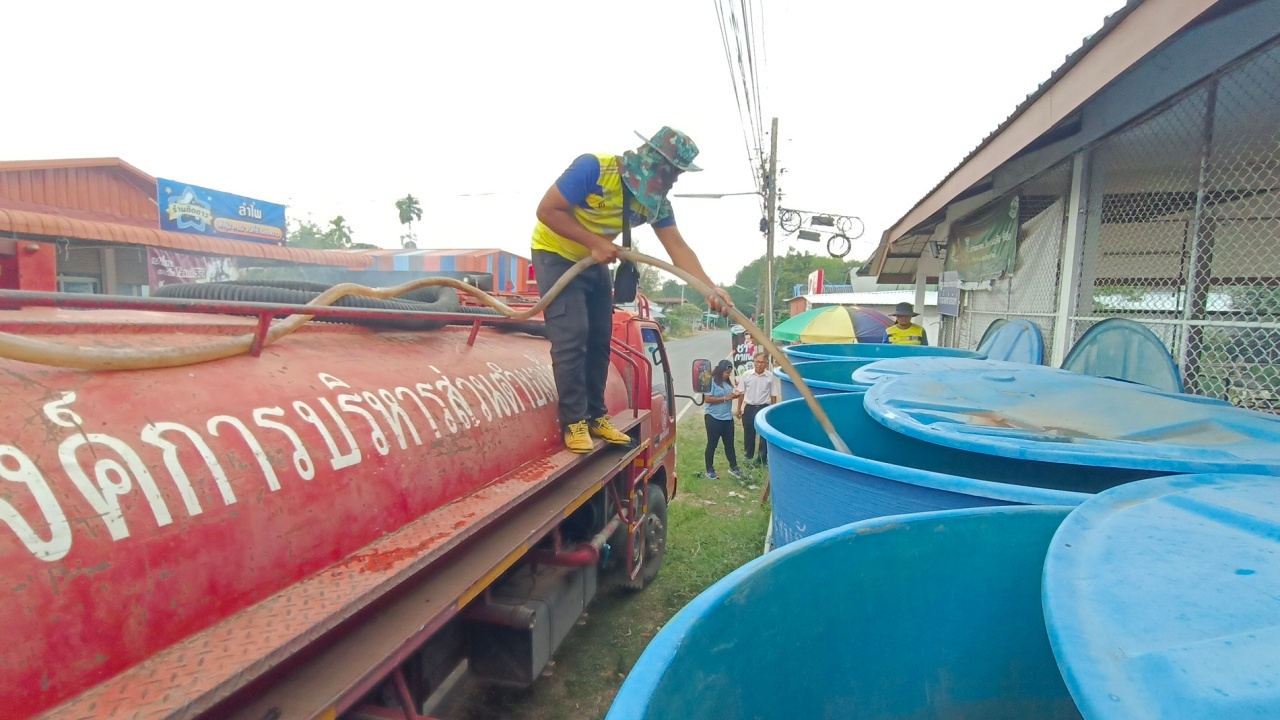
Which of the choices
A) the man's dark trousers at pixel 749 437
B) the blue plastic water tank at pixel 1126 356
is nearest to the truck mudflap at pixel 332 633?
the blue plastic water tank at pixel 1126 356

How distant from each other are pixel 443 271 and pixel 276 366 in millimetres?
17470

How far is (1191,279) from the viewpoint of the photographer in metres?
4.36

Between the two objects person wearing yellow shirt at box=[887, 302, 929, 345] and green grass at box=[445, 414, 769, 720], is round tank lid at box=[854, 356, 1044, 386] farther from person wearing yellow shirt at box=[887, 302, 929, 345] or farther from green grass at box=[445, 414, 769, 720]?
person wearing yellow shirt at box=[887, 302, 929, 345]

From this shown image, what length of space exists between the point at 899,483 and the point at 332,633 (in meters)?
1.78

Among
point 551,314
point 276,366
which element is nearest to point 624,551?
point 551,314

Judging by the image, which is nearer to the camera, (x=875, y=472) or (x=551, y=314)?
(x=875, y=472)

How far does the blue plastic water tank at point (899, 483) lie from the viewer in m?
1.85

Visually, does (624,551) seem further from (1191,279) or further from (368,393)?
(1191,279)

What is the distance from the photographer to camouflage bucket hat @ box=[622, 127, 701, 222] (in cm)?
313

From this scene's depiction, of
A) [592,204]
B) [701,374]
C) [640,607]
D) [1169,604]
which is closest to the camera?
[1169,604]

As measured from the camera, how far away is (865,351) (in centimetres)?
716

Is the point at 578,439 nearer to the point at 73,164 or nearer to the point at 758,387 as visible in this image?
the point at 758,387

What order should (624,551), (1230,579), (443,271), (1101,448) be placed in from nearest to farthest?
(1230,579)
(1101,448)
(624,551)
(443,271)

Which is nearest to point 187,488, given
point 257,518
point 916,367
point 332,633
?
point 257,518
